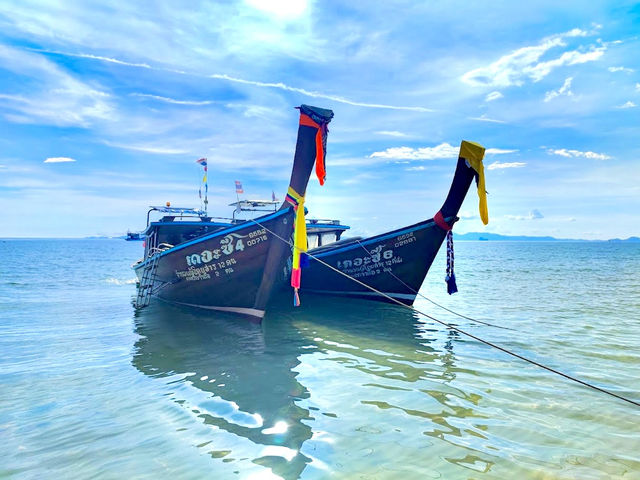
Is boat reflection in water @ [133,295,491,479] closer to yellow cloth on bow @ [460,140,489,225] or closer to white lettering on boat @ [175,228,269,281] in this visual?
white lettering on boat @ [175,228,269,281]

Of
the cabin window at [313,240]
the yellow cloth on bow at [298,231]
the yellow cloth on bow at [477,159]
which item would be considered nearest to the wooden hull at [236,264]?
the yellow cloth on bow at [298,231]

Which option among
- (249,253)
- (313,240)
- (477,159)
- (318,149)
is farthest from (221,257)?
(477,159)

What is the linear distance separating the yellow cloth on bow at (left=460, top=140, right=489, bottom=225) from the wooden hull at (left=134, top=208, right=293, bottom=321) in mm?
5059

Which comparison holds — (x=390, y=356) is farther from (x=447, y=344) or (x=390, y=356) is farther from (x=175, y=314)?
(x=175, y=314)

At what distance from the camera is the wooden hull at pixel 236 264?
991cm

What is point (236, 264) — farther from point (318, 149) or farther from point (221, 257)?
point (318, 149)

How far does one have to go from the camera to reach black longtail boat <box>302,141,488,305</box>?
11.6 m

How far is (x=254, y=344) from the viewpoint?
836 cm

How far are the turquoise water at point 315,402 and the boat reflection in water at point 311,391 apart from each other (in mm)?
24

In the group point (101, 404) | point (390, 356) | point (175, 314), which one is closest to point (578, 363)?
point (390, 356)

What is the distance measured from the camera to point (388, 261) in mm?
12891

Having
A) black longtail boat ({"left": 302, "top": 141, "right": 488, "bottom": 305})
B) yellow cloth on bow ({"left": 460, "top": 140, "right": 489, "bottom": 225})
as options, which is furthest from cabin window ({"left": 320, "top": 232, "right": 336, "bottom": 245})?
yellow cloth on bow ({"left": 460, "top": 140, "right": 489, "bottom": 225})

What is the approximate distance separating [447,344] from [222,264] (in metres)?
6.05

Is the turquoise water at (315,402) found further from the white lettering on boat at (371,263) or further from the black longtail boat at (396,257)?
the white lettering on boat at (371,263)
